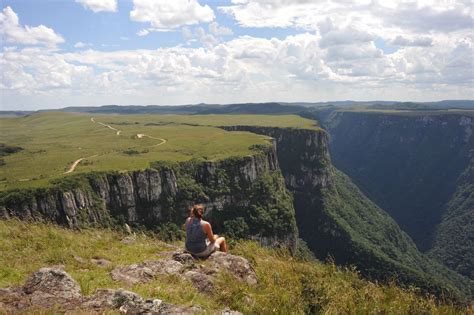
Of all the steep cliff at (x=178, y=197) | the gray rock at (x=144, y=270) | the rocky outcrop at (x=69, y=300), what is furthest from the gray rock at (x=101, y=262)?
the steep cliff at (x=178, y=197)

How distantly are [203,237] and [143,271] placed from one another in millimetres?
3006

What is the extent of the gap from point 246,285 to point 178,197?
110m

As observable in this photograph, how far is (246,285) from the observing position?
13.2 metres

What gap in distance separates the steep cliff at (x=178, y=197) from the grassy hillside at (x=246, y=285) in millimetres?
65288

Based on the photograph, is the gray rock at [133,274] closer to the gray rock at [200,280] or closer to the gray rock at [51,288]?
the gray rock at [200,280]

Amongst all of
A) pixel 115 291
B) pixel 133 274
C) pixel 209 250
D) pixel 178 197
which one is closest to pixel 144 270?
pixel 133 274

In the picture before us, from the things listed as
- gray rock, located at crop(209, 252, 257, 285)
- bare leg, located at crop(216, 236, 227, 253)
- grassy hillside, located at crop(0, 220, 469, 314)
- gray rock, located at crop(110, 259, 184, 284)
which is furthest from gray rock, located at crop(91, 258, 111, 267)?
bare leg, located at crop(216, 236, 227, 253)

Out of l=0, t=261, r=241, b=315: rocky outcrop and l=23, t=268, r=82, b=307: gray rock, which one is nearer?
l=0, t=261, r=241, b=315: rocky outcrop

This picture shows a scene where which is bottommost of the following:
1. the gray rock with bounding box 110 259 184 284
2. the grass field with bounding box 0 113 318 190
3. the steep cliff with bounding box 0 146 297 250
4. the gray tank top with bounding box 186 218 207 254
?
the steep cliff with bounding box 0 146 297 250

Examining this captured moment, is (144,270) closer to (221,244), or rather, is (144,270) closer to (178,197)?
(221,244)

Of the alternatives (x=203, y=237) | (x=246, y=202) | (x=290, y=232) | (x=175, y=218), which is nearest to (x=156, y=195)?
(x=175, y=218)

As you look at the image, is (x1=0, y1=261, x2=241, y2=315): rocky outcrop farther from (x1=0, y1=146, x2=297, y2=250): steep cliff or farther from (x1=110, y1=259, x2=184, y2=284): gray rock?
(x1=0, y1=146, x2=297, y2=250): steep cliff

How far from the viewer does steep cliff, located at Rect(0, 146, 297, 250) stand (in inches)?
3546

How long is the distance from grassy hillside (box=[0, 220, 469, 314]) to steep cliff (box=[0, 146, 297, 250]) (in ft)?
214
